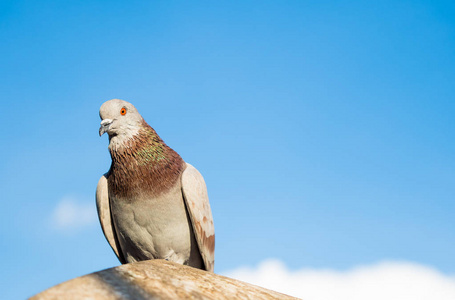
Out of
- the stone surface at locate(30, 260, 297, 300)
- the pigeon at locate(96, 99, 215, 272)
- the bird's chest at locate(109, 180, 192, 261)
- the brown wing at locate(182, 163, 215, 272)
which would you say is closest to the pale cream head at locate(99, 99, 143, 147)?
the pigeon at locate(96, 99, 215, 272)

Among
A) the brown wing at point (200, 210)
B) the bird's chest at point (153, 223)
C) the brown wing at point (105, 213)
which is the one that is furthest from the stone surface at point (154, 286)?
the brown wing at point (105, 213)

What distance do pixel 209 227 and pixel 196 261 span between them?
577mm

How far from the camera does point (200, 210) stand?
225 inches

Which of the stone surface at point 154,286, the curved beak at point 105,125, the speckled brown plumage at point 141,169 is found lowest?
the stone surface at point 154,286

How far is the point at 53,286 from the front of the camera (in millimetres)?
3004

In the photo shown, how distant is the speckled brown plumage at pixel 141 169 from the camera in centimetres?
529

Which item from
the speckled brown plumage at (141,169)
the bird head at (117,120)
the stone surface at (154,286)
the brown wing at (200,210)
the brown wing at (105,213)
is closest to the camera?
the stone surface at (154,286)

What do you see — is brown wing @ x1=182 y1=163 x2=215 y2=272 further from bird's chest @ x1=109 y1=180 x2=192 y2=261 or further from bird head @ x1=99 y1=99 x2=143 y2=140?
bird head @ x1=99 y1=99 x2=143 y2=140

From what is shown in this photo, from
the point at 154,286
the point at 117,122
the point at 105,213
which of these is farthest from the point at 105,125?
the point at 154,286

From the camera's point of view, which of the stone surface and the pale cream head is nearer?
the stone surface

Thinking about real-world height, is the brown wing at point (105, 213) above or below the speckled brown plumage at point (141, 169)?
below

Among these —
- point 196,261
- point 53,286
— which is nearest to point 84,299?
point 53,286

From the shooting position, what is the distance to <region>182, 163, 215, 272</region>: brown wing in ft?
18.4

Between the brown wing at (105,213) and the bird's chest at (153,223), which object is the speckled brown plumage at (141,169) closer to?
the bird's chest at (153,223)
